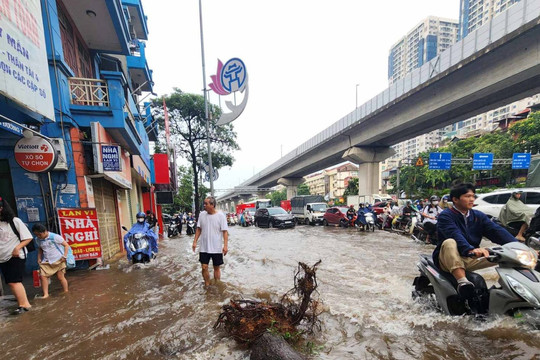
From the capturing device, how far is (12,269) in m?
3.70

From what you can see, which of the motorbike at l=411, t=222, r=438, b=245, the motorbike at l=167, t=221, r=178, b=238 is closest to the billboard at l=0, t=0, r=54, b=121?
the motorbike at l=411, t=222, r=438, b=245

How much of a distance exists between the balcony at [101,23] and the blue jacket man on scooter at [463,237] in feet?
27.8

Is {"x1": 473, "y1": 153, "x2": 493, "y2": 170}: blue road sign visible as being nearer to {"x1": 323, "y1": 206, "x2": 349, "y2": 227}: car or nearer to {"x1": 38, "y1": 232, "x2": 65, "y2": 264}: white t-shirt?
{"x1": 323, "y1": 206, "x2": 349, "y2": 227}: car

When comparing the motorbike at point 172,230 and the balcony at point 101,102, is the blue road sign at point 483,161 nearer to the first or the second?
the motorbike at point 172,230

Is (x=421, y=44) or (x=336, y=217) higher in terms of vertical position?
(x=421, y=44)

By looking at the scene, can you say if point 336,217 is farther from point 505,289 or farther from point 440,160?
point 505,289

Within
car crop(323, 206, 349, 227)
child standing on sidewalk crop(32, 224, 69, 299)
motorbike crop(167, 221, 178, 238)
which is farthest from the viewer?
motorbike crop(167, 221, 178, 238)

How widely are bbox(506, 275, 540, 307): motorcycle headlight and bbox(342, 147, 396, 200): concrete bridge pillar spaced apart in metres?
21.7

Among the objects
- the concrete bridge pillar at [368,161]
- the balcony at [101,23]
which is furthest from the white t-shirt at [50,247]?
the concrete bridge pillar at [368,161]

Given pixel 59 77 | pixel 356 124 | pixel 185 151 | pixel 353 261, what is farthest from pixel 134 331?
pixel 185 151

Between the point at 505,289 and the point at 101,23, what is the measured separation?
33.4 ft

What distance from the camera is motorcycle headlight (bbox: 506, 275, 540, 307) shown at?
6.99ft

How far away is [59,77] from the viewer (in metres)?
5.95

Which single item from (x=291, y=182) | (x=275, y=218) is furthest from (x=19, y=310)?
(x=291, y=182)
